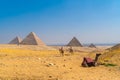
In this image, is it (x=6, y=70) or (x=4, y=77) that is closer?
(x=4, y=77)

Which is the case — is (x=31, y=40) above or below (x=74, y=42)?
above

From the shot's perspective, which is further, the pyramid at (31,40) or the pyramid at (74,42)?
the pyramid at (74,42)

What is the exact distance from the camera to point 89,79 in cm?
1191

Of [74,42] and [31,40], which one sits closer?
[31,40]

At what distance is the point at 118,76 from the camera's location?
12.9m

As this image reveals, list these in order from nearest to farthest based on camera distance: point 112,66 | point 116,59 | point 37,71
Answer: point 37,71 → point 112,66 → point 116,59

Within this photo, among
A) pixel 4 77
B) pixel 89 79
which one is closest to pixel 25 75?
pixel 4 77

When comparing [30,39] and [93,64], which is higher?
[30,39]

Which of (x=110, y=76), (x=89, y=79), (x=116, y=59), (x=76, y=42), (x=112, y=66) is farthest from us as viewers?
(x=76, y=42)

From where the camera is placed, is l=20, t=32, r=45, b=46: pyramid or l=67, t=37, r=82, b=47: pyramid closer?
l=20, t=32, r=45, b=46: pyramid

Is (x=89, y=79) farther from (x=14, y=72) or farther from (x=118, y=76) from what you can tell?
(x=14, y=72)

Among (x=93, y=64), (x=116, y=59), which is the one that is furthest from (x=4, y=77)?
(x=116, y=59)

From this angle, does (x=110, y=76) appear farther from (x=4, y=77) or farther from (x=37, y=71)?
(x=4, y=77)

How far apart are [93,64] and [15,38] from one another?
71.4 m
